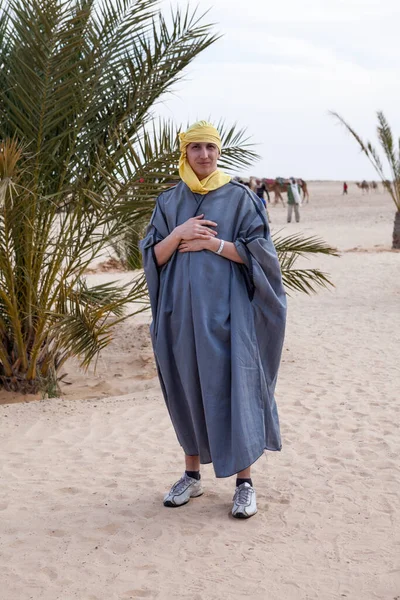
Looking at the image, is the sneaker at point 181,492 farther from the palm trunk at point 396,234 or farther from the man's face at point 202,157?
the palm trunk at point 396,234

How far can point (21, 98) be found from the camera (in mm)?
5582

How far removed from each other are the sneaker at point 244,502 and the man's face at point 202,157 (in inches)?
55.6

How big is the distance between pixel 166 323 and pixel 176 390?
12.2 inches

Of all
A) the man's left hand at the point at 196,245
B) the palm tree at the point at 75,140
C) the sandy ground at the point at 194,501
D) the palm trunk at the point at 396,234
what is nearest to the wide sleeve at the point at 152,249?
the man's left hand at the point at 196,245

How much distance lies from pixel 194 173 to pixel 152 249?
38 cm

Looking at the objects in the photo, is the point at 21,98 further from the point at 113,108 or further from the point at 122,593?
the point at 122,593

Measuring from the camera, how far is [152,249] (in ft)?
11.7

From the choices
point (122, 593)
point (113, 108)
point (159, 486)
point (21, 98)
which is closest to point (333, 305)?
point (113, 108)

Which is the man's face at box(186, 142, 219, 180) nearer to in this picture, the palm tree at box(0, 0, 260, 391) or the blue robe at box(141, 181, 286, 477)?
the blue robe at box(141, 181, 286, 477)

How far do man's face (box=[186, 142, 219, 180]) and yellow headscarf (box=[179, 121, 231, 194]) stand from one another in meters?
0.02

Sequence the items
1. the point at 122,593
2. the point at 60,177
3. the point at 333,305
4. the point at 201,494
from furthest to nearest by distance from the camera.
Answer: the point at 333,305
the point at 60,177
the point at 201,494
the point at 122,593

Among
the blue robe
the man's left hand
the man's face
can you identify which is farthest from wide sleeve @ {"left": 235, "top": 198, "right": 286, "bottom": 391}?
the man's face

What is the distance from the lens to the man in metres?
3.38

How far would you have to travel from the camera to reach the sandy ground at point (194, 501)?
3.05 metres
